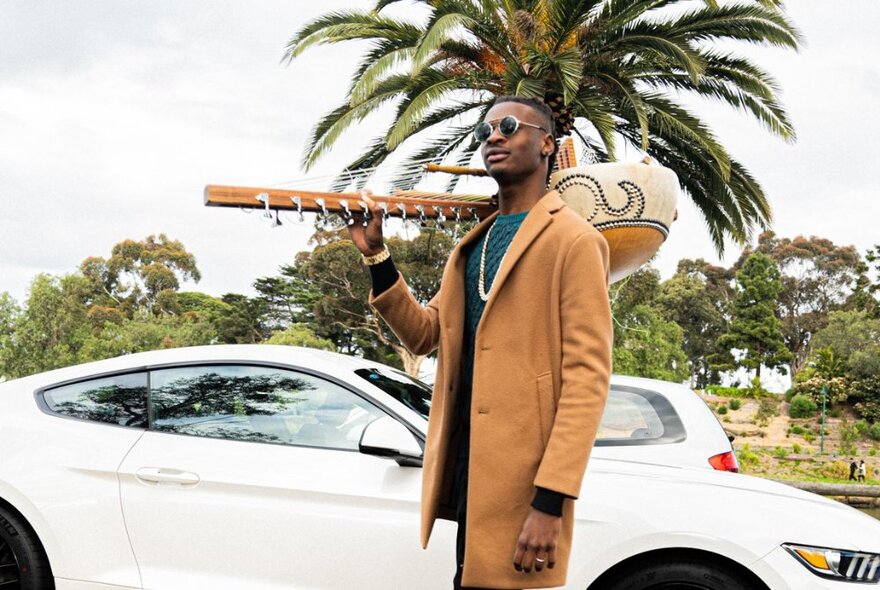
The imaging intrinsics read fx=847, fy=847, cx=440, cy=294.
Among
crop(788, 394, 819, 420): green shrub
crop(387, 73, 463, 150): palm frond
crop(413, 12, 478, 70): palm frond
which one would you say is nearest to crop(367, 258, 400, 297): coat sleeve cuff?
crop(413, 12, 478, 70): palm frond

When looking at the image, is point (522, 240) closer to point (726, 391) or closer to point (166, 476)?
point (166, 476)

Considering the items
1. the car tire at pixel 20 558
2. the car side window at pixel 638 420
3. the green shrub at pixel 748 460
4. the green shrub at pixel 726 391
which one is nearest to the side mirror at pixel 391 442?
the car tire at pixel 20 558

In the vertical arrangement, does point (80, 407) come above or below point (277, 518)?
above

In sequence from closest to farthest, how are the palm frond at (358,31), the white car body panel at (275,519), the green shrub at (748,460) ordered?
the white car body panel at (275,519), the palm frond at (358,31), the green shrub at (748,460)

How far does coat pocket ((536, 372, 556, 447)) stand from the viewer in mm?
2035

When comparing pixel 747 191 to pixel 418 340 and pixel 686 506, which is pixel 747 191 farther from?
pixel 418 340

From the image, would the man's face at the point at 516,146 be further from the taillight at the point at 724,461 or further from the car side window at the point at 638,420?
the taillight at the point at 724,461

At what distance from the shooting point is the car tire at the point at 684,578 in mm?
3193

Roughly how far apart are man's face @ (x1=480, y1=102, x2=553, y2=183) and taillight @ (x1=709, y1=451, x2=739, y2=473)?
3.32 metres

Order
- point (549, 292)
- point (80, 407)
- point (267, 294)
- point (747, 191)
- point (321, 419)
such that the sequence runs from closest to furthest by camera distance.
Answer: point (549, 292)
point (321, 419)
point (80, 407)
point (747, 191)
point (267, 294)

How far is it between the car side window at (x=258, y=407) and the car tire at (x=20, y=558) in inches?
29.3

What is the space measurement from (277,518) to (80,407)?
123 centimetres

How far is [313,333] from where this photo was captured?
37.9m

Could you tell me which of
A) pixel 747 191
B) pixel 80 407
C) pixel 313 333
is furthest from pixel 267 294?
pixel 80 407
